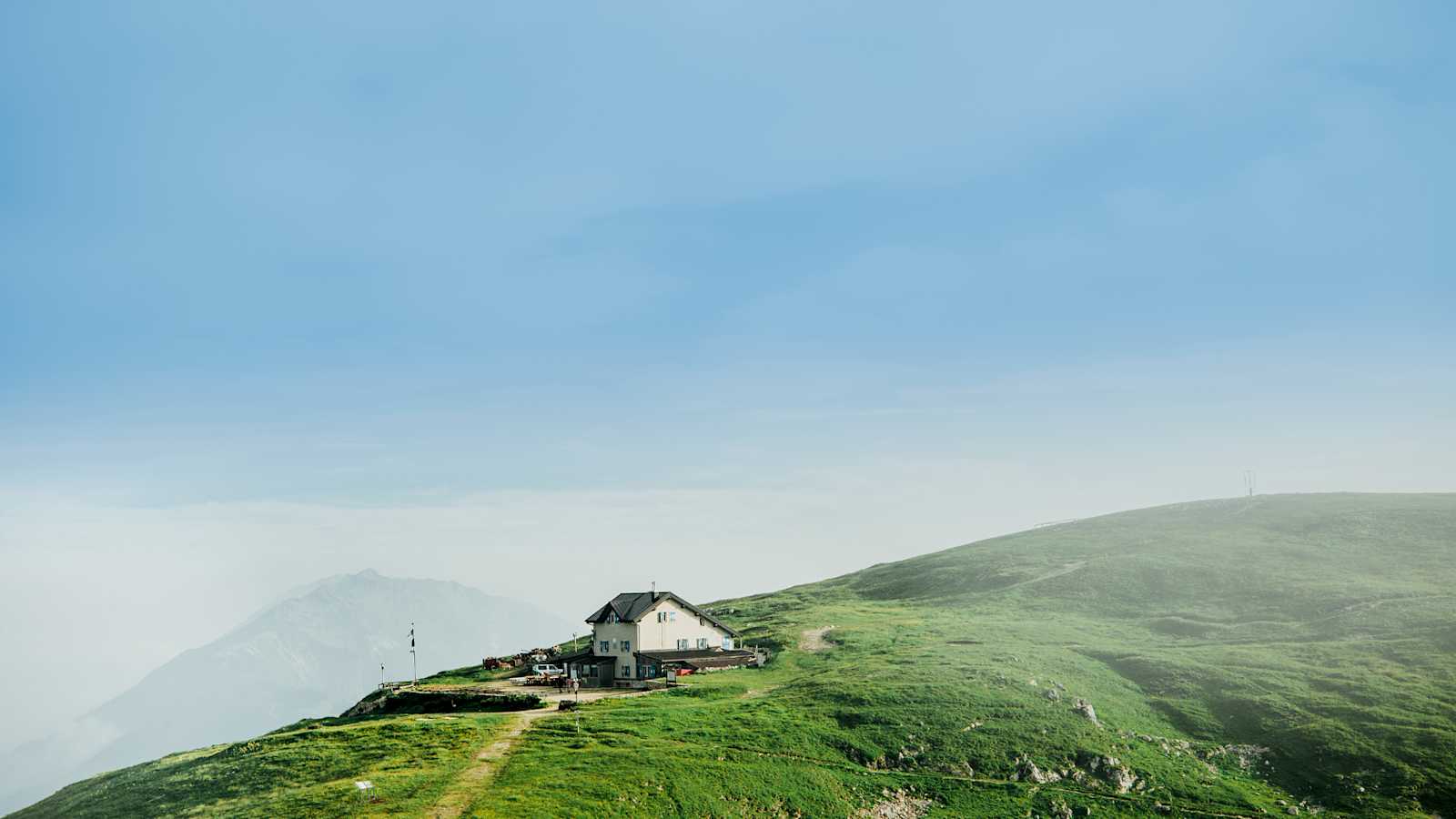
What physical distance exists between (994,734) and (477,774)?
135 feet

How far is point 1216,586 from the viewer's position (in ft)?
451

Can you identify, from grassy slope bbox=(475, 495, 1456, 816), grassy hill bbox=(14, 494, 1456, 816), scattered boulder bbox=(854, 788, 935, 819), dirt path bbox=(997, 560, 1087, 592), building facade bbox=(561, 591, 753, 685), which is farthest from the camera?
dirt path bbox=(997, 560, 1087, 592)

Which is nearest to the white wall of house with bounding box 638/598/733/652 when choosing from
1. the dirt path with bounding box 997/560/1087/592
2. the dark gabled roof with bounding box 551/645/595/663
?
the dark gabled roof with bounding box 551/645/595/663

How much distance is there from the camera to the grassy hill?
63.8 m

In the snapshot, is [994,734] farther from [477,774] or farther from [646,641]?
[646,641]

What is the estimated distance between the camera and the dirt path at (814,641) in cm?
11309

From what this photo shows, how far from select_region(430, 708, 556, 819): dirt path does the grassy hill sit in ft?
1.46

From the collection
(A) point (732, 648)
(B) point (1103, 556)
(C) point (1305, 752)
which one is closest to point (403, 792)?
(A) point (732, 648)

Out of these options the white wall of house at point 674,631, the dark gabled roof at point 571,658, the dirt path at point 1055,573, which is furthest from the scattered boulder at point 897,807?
the dirt path at point 1055,573

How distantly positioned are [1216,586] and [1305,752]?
6808cm

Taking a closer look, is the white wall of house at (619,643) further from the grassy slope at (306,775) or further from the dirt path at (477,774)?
the dirt path at (477,774)

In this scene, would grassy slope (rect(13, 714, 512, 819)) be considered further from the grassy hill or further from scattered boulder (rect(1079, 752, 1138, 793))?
scattered boulder (rect(1079, 752, 1138, 793))

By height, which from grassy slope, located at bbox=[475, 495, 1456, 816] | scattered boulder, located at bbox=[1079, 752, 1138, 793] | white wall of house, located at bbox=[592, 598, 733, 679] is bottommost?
scattered boulder, located at bbox=[1079, 752, 1138, 793]

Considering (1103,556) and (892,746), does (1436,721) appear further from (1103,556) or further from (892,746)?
(1103,556)
